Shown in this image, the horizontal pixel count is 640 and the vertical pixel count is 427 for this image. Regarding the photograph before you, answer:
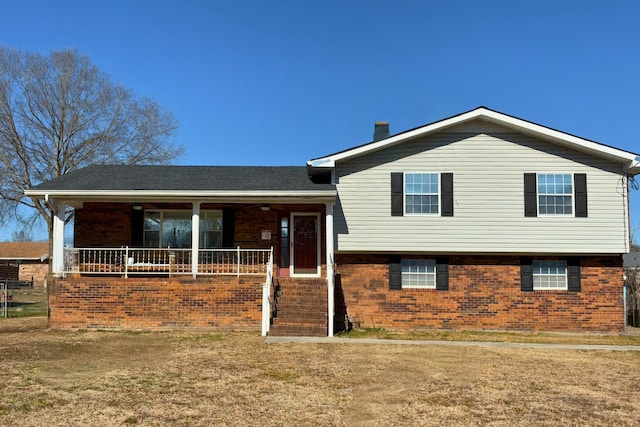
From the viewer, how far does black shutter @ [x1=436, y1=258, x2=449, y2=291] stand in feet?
48.0

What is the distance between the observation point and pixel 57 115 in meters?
31.6

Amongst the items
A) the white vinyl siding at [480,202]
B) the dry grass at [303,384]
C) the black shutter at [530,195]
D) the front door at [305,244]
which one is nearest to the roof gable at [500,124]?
the white vinyl siding at [480,202]

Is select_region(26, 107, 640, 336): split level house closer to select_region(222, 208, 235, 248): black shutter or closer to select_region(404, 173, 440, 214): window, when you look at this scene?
select_region(404, 173, 440, 214): window

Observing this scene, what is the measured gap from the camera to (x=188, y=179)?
50.1 feet

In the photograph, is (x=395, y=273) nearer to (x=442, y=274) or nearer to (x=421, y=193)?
(x=442, y=274)

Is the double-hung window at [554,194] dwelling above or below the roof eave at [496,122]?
below

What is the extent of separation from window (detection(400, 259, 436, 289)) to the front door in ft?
8.57

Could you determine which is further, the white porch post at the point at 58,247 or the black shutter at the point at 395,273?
the black shutter at the point at 395,273

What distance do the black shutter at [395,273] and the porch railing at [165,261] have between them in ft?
10.7

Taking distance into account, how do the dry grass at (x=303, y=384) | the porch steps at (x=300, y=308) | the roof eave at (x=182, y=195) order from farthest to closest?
the roof eave at (x=182, y=195), the porch steps at (x=300, y=308), the dry grass at (x=303, y=384)

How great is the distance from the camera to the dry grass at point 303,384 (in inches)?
243

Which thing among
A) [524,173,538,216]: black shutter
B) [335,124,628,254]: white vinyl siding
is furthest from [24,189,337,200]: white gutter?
[524,173,538,216]: black shutter

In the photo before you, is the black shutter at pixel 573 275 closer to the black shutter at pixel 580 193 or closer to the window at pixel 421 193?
the black shutter at pixel 580 193

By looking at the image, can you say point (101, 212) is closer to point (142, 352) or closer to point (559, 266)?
point (142, 352)
